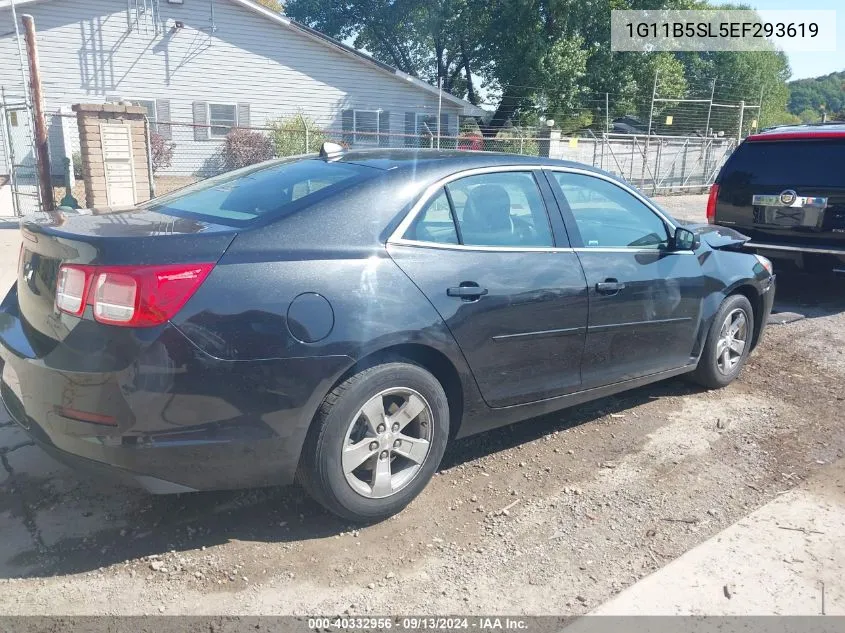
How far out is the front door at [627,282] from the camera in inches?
153

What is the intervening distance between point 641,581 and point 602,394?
1381mm

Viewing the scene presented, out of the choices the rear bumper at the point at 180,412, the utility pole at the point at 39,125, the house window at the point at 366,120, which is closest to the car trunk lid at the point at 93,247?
the rear bumper at the point at 180,412

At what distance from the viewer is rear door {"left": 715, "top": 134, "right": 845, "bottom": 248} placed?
666 centimetres

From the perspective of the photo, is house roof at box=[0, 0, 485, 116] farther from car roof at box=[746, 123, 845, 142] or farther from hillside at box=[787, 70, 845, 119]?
hillside at box=[787, 70, 845, 119]

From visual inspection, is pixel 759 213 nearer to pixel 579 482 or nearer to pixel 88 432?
pixel 579 482

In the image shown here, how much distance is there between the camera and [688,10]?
3142 centimetres

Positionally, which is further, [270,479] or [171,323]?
[270,479]

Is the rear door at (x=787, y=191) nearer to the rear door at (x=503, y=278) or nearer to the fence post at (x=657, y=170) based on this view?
the rear door at (x=503, y=278)

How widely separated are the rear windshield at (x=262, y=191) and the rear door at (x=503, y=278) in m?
0.42

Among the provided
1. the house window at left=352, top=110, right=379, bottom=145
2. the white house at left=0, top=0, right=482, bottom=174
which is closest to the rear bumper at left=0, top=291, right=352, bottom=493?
the white house at left=0, top=0, right=482, bottom=174

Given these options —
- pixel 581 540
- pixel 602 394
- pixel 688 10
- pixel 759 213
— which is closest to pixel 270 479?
pixel 581 540

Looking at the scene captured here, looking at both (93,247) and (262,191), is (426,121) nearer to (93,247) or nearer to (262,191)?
(262,191)

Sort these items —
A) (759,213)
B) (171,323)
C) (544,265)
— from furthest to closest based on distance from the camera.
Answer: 1. (759,213)
2. (544,265)
3. (171,323)

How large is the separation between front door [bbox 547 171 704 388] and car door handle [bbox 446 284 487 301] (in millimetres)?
767
